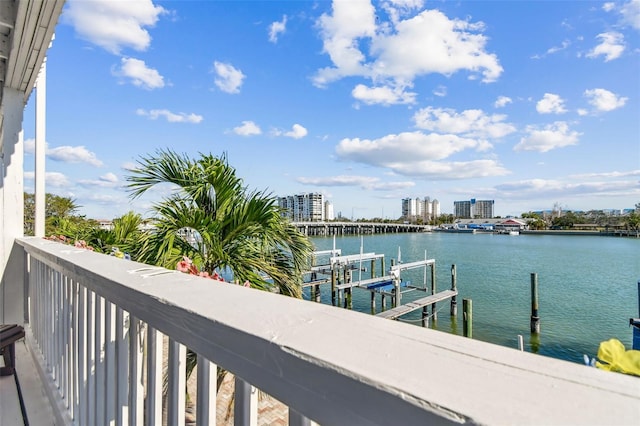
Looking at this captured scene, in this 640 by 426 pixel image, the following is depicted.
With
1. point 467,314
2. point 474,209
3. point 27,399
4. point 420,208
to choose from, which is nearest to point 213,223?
point 27,399

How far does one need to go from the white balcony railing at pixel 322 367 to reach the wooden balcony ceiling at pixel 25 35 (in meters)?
1.78

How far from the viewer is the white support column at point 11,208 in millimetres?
2863

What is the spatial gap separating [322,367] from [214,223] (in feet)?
7.83

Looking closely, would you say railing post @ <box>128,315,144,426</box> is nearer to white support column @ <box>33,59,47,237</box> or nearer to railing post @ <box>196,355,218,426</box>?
railing post @ <box>196,355,218,426</box>

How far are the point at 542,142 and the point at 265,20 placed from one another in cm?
2008

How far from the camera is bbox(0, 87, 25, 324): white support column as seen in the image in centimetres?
286

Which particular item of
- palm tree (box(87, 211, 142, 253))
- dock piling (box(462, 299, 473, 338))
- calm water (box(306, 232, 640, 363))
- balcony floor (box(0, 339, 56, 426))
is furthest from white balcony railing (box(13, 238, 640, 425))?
dock piling (box(462, 299, 473, 338))

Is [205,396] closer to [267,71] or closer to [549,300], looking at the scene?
[267,71]

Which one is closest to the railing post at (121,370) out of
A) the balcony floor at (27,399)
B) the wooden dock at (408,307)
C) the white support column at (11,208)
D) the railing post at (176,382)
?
the railing post at (176,382)

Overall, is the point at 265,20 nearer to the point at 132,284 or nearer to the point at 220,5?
the point at 220,5

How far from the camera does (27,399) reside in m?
1.81

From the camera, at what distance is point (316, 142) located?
53.3 ft

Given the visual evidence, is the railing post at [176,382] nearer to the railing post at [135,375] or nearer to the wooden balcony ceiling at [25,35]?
the railing post at [135,375]

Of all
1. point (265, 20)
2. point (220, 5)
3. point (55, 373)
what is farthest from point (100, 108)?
point (55, 373)
